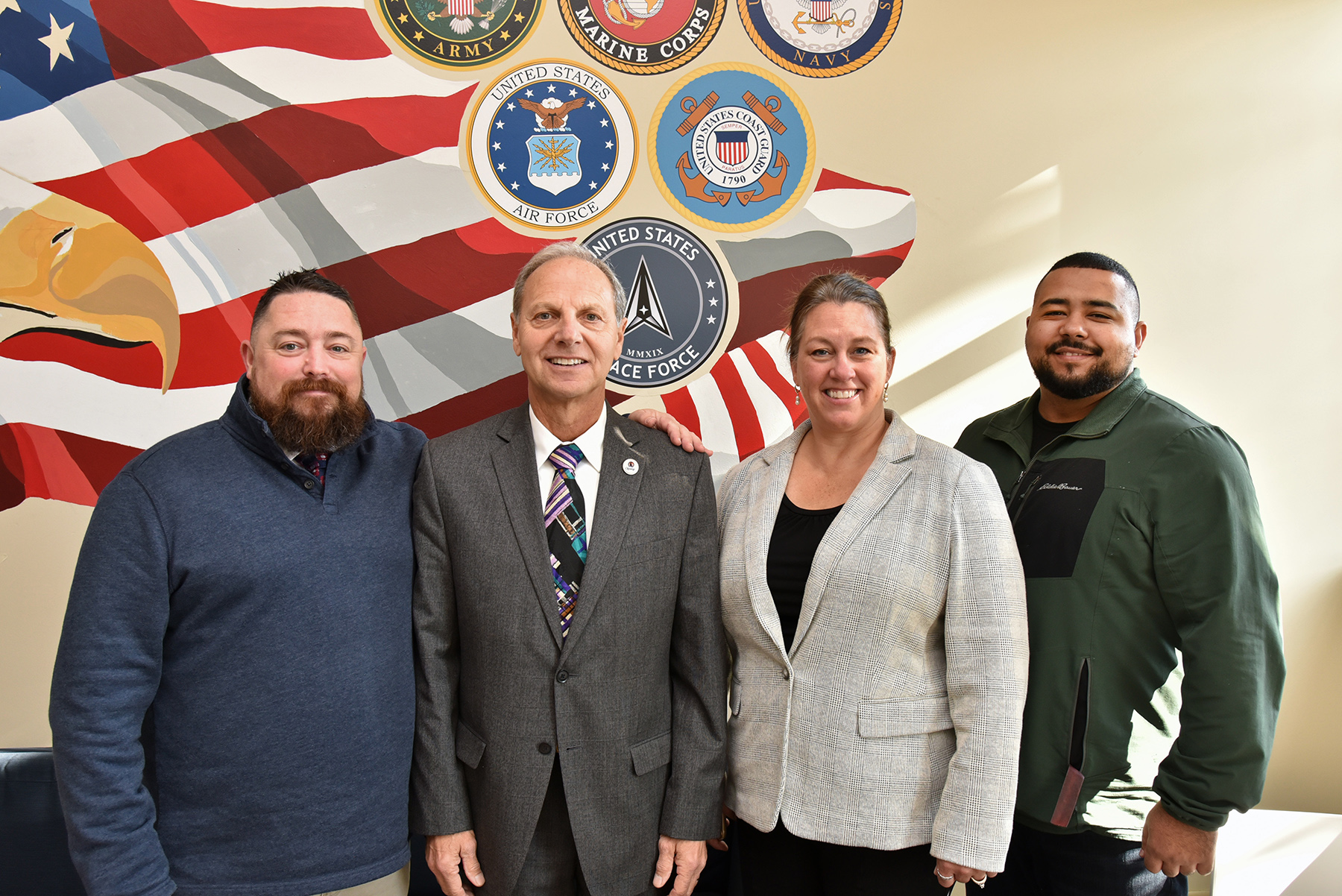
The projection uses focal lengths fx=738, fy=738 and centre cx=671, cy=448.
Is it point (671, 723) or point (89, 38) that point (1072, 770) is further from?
point (89, 38)

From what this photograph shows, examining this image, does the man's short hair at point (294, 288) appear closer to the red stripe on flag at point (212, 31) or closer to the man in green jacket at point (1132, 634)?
the red stripe on flag at point (212, 31)

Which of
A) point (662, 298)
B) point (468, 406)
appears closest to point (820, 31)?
point (662, 298)

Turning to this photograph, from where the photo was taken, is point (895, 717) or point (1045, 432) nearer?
point (895, 717)

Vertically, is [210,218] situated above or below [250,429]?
above

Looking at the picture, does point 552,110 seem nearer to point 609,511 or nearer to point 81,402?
point 609,511

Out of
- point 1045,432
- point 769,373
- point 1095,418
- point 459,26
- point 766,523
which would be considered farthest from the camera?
point 769,373

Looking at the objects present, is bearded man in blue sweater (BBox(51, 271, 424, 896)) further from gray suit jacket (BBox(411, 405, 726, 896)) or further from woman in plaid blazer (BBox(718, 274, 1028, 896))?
woman in plaid blazer (BBox(718, 274, 1028, 896))

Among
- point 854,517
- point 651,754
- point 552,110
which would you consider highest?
point 552,110

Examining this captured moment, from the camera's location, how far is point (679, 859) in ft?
5.50

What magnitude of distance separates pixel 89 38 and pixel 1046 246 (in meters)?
3.43

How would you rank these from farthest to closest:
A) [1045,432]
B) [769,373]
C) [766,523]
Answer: [769,373] < [1045,432] < [766,523]

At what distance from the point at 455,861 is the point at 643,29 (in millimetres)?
2594

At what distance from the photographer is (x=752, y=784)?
5.58 ft

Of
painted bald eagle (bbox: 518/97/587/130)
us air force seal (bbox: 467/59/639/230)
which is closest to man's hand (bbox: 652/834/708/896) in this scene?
us air force seal (bbox: 467/59/639/230)
